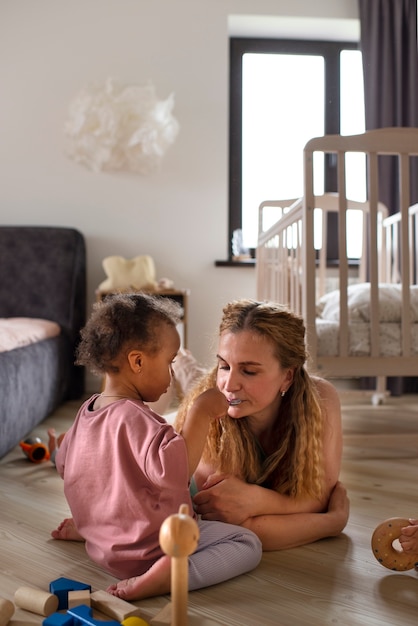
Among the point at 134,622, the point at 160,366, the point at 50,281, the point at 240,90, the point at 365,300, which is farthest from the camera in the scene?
the point at 240,90

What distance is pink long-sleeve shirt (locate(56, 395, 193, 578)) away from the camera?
96 cm

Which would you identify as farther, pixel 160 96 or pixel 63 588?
pixel 160 96

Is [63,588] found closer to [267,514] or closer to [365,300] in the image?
[267,514]

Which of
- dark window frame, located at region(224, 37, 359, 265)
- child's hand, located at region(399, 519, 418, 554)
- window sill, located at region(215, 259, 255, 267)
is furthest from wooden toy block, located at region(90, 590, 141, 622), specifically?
dark window frame, located at region(224, 37, 359, 265)

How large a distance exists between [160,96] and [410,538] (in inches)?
117

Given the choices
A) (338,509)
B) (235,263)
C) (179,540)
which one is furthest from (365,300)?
(235,263)

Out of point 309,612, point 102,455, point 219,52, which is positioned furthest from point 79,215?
point 309,612

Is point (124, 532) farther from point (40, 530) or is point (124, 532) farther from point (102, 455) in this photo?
point (40, 530)

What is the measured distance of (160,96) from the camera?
11.7ft

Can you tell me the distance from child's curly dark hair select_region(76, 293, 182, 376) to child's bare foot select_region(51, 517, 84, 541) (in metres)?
0.37

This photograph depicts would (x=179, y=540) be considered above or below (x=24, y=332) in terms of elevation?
below

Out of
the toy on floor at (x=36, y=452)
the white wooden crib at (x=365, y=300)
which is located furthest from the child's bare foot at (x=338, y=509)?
the toy on floor at (x=36, y=452)

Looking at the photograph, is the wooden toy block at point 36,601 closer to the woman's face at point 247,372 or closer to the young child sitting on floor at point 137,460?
the young child sitting on floor at point 137,460

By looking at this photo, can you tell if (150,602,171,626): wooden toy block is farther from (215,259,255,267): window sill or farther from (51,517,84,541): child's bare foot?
(215,259,255,267): window sill
